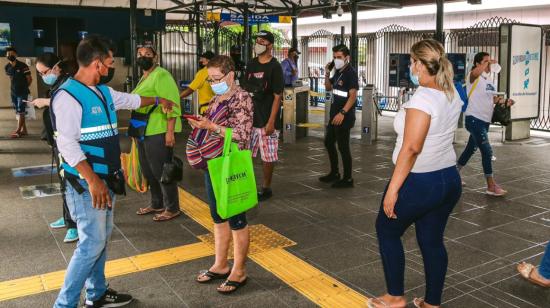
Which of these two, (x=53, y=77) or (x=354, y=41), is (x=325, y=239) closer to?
(x=53, y=77)

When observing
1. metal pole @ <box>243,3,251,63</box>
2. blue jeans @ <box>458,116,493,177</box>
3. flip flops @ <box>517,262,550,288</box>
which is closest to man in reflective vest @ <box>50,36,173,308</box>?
flip flops @ <box>517,262,550,288</box>

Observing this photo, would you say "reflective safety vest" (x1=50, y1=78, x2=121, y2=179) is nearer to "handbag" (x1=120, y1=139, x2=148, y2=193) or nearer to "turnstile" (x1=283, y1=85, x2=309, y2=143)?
"handbag" (x1=120, y1=139, x2=148, y2=193)

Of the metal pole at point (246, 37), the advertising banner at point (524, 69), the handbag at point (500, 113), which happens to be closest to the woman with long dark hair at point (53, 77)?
the handbag at point (500, 113)

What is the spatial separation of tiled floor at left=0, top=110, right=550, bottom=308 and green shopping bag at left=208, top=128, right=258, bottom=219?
2.23ft

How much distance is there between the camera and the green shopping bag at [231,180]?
3.36 meters

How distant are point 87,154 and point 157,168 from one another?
7.20ft

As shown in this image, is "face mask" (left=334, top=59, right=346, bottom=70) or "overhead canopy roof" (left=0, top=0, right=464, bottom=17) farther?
"overhead canopy roof" (left=0, top=0, right=464, bottom=17)

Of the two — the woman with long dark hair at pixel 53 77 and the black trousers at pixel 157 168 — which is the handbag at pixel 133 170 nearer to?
the black trousers at pixel 157 168

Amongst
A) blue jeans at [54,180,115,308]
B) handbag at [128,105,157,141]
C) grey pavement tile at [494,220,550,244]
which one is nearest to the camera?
blue jeans at [54,180,115,308]

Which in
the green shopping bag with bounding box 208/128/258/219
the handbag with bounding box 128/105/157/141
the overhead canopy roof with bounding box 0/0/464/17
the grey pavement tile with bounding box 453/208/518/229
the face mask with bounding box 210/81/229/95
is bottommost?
the grey pavement tile with bounding box 453/208/518/229

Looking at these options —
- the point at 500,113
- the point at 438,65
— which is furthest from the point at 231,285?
the point at 500,113

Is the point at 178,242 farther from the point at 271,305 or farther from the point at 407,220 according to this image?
the point at 407,220

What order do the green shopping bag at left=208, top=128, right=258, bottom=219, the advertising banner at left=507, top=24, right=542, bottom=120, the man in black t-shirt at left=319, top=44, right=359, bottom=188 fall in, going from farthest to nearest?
the advertising banner at left=507, top=24, right=542, bottom=120, the man in black t-shirt at left=319, top=44, right=359, bottom=188, the green shopping bag at left=208, top=128, right=258, bottom=219

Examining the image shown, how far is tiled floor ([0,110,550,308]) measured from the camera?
3.70m
